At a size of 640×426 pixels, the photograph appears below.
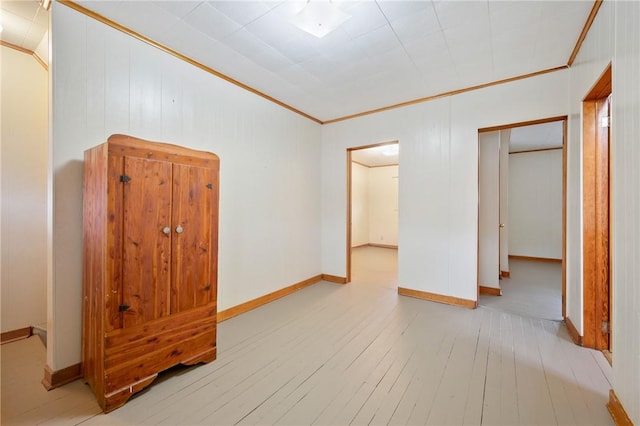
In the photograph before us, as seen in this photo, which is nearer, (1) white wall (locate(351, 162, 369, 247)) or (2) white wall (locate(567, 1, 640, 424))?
(2) white wall (locate(567, 1, 640, 424))

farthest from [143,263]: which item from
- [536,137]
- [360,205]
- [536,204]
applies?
[536,204]

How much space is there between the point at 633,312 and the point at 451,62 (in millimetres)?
2494

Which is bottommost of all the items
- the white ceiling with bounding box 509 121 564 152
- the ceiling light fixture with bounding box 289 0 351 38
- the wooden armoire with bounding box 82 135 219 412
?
the wooden armoire with bounding box 82 135 219 412

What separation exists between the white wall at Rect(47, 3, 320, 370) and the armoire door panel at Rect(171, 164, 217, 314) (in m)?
0.75

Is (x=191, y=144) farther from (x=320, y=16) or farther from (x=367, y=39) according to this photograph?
(x=367, y=39)

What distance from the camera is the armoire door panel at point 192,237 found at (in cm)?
198

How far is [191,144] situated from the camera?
2.73 meters

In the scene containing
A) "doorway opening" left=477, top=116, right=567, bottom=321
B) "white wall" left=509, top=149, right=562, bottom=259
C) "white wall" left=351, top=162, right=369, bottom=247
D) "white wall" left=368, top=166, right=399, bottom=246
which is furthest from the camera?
"white wall" left=368, top=166, right=399, bottom=246

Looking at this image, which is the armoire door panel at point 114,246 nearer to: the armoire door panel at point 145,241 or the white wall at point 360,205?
the armoire door panel at point 145,241

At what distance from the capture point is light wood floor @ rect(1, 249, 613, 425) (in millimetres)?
1613

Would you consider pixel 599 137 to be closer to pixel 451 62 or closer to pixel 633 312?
pixel 451 62

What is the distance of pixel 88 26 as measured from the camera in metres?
2.08

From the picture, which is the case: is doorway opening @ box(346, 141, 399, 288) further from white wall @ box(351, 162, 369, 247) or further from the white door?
the white door

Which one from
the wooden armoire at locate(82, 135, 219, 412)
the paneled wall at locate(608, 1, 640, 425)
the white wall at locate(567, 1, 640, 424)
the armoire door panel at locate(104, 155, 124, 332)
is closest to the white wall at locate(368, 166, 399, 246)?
the white wall at locate(567, 1, 640, 424)
